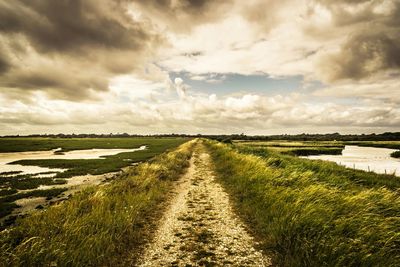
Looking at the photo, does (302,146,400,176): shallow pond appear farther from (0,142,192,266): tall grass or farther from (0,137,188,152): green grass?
(0,137,188,152): green grass

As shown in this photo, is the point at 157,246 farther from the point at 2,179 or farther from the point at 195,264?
the point at 2,179

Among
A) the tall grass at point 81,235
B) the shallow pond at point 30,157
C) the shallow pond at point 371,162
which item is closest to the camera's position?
the tall grass at point 81,235

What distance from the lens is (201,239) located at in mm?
6871

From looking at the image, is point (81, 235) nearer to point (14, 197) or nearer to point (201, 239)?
point (201, 239)

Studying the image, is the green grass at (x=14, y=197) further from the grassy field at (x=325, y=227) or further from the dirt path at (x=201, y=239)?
the grassy field at (x=325, y=227)

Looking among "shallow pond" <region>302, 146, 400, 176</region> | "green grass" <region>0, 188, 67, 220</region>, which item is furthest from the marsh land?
"shallow pond" <region>302, 146, 400, 176</region>

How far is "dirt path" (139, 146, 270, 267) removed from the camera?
5.65 meters

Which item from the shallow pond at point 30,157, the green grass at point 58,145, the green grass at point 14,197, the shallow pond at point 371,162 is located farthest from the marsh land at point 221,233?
the green grass at point 58,145

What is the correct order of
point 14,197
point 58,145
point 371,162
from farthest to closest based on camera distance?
point 58,145
point 371,162
point 14,197

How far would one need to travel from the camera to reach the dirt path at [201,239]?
18.5 feet

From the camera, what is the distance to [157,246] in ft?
21.2

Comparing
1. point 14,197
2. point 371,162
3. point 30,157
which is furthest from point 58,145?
point 371,162

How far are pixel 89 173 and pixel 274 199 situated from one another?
70.1ft

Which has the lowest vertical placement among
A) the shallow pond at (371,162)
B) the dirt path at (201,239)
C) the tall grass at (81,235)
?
the shallow pond at (371,162)
